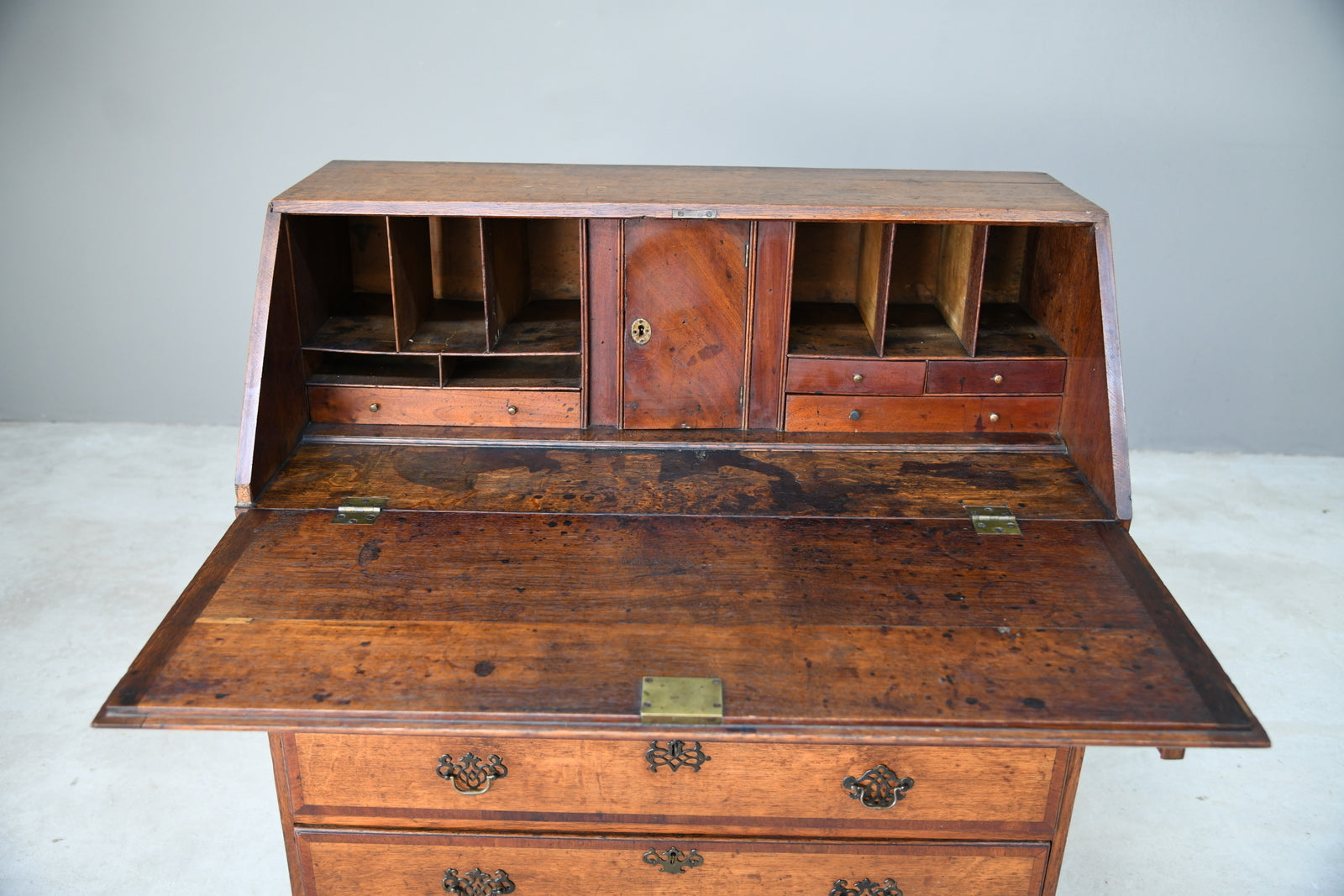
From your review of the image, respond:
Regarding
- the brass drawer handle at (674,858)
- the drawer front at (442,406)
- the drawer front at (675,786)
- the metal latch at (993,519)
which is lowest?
the brass drawer handle at (674,858)

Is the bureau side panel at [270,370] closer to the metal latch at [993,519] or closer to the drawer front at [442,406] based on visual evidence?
the drawer front at [442,406]

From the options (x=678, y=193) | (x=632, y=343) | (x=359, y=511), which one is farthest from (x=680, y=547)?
(x=678, y=193)

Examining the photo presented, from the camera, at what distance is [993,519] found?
2.21m

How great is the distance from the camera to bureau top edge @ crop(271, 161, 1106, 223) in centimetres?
226

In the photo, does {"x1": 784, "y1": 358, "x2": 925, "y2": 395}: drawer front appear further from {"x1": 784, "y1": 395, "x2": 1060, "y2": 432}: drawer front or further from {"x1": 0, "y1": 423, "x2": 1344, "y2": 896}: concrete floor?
{"x1": 0, "y1": 423, "x2": 1344, "y2": 896}: concrete floor

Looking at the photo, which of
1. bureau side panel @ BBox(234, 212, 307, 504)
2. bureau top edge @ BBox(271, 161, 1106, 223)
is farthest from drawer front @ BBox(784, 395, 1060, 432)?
bureau side panel @ BBox(234, 212, 307, 504)

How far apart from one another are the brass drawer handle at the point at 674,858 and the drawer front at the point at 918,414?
93 centimetres

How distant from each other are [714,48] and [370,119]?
4.22 feet

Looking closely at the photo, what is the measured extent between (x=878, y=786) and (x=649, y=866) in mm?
447

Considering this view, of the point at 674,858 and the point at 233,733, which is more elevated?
the point at 674,858

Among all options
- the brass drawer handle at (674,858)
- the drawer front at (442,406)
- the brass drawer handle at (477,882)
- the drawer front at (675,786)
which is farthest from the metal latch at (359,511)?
the brass drawer handle at (674,858)

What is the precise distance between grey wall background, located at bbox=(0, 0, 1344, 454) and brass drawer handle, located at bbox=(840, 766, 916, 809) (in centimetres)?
272

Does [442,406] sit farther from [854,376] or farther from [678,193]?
[854,376]

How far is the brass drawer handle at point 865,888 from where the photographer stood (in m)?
2.06
